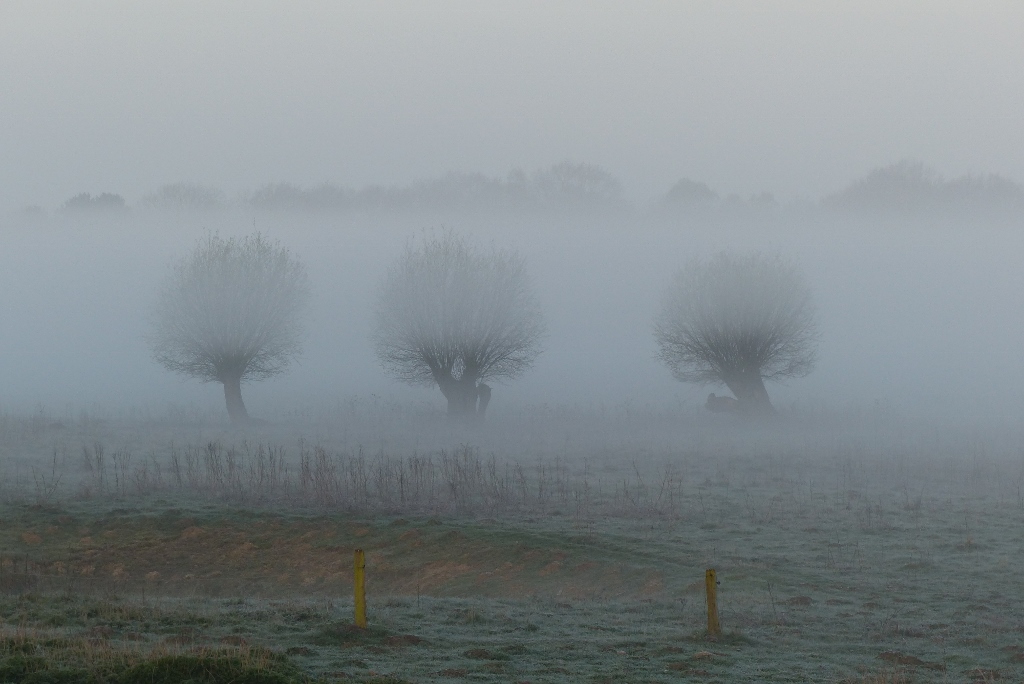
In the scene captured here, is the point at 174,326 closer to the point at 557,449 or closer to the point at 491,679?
the point at 557,449

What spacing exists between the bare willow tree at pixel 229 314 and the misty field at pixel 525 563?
1176 centimetres

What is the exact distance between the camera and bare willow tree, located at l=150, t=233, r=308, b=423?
47.2 m

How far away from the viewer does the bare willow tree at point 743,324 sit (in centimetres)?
4944

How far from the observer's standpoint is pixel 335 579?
18984 mm

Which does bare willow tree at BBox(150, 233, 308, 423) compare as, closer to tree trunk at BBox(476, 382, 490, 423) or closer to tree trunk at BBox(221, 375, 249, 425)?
tree trunk at BBox(221, 375, 249, 425)

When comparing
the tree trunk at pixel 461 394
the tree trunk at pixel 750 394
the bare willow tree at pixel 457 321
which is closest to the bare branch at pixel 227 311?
the bare willow tree at pixel 457 321

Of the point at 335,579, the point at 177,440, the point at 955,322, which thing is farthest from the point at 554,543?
the point at 955,322

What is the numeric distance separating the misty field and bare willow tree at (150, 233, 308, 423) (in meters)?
11.8

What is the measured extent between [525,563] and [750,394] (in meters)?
33.0

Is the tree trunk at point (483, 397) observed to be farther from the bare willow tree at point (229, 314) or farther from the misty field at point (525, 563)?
the misty field at point (525, 563)

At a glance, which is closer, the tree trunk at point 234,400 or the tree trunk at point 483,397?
the tree trunk at point 234,400

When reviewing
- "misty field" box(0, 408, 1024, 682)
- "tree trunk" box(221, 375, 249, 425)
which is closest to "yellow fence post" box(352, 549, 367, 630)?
"misty field" box(0, 408, 1024, 682)

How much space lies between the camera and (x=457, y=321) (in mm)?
48281

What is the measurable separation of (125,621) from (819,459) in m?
23.7
